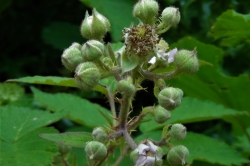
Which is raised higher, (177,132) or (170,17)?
(170,17)

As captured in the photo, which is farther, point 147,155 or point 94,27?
point 94,27

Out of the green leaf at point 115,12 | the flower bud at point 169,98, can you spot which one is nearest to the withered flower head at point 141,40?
the flower bud at point 169,98

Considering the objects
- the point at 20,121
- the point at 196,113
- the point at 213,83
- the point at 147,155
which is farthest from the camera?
the point at 213,83

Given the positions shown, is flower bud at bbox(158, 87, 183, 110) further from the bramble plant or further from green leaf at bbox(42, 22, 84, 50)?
green leaf at bbox(42, 22, 84, 50)

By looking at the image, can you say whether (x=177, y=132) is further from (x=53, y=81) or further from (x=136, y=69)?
(x=53, y=81)

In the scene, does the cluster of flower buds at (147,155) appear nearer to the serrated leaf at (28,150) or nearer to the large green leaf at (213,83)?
the serrated leaf at (28,150)

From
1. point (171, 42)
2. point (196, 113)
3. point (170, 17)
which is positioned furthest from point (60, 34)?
point (170, 17)

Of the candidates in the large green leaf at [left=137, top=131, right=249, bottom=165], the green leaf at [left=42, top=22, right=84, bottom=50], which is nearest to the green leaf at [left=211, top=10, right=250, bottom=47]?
the large green leaf at [left=137, top=131, right=249, bottom=165]
